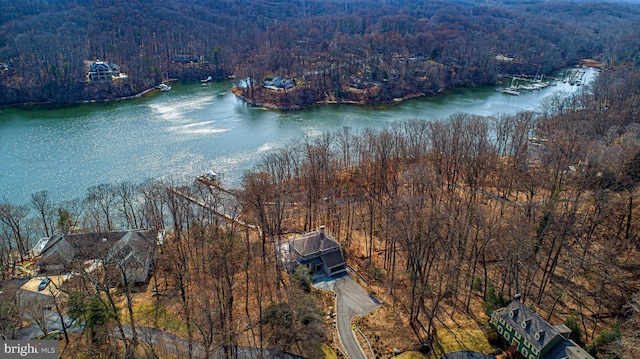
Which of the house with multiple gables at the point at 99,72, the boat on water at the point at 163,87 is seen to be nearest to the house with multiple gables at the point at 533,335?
the boat on water at the point at 163,87

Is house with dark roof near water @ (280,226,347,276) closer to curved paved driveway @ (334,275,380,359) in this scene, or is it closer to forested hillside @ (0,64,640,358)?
curved paved driveway @ (334,275,380,359)

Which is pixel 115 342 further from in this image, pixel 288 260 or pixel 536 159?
pixel 536 159

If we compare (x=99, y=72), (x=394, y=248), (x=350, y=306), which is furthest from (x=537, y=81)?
(x=99, y=72)

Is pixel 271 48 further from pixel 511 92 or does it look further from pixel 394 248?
pixel 394 248

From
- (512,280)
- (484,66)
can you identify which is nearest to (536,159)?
(512,280)

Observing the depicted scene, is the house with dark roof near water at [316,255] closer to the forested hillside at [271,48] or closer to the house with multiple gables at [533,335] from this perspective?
the house with multiple gables at [533,335]

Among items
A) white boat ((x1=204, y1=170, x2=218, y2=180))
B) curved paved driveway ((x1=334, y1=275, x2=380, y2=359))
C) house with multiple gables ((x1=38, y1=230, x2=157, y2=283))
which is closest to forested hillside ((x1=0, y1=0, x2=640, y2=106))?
white boat ((x1=204, y1=170, x2=218, y2=180))
